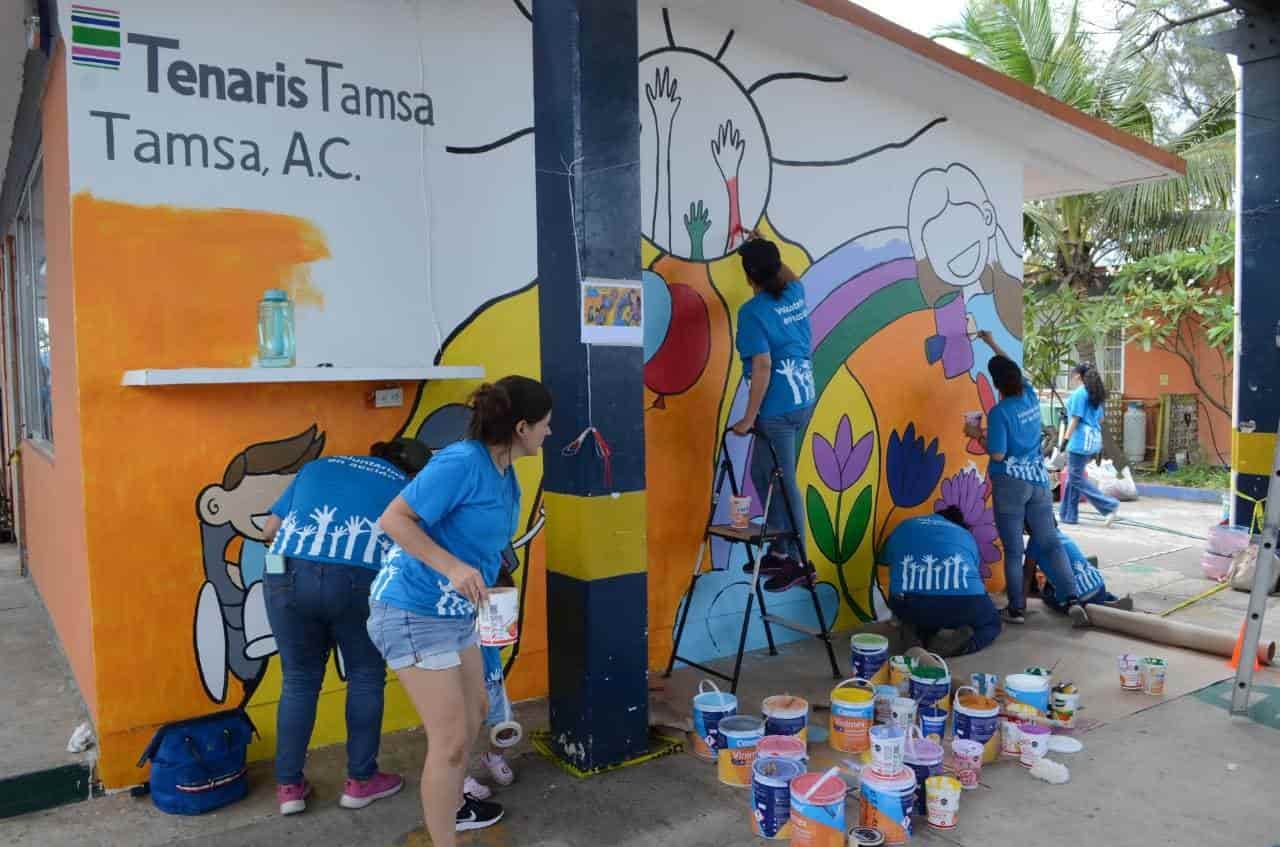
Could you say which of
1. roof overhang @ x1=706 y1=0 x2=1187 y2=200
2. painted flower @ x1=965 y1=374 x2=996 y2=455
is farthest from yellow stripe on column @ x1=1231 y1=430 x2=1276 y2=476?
painted flower @ x1=965 y1=374 x2=996 y2=455

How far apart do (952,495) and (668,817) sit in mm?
4075

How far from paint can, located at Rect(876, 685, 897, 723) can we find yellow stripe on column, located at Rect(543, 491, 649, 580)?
1.29 m

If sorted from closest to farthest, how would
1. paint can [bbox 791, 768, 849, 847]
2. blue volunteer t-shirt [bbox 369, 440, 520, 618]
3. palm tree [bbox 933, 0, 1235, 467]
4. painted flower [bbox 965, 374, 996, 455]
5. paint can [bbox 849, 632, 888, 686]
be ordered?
1. blue volunteer t-shirt [bbox 369, 440, 520, 618]
2. paint can [bbox 791, 768, 849, 847]
3. paint can [bbox 849, 632, 888, 686]
4. painted flower [bbox 965, 374, 996, 455]
5. palm tree [bbox 933, 0, 1235, 467]

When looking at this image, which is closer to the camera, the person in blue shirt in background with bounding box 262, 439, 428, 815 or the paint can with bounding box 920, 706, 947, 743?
the person in blue shirt in background with bounding box 262, 439, 428, 815

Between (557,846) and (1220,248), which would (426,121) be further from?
(1220,248)

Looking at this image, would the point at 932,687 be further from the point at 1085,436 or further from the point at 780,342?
the point at 1085,436

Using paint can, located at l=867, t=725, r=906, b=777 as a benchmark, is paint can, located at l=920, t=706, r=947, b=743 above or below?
below

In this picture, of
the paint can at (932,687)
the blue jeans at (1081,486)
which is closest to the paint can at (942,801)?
the paint can at (932,687)

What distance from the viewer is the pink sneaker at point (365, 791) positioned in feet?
12.1

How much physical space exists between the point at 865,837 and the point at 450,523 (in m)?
1.85

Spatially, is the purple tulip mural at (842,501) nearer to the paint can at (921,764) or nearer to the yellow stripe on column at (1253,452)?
the paint can at (921,764)

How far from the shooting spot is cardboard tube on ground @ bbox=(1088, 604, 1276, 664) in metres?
5.51

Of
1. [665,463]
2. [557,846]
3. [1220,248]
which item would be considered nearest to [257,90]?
[665,463]

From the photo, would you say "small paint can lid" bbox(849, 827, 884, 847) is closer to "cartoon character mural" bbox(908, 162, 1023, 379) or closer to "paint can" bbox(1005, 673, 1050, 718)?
"paint can" bbox(1005, 673, 1050, 718)
